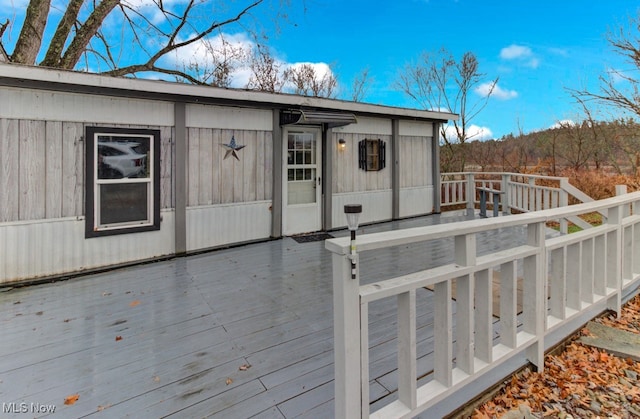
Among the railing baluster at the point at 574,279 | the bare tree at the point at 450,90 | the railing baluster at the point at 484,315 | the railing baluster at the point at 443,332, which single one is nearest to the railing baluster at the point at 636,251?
the railing baluster at the point at 574,279

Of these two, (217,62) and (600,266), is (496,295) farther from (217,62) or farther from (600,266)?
(217,62)

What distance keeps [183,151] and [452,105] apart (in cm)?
1175

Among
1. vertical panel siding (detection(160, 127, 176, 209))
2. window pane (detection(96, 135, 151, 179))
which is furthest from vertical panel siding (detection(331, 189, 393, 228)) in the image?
window pane (detection(96, 135, 151, 179))

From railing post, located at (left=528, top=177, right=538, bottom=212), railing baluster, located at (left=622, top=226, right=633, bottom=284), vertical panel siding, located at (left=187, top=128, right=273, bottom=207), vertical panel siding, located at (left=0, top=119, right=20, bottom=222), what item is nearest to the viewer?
railing baluster, located at (left=622, top=226, right=633, bottom=284)

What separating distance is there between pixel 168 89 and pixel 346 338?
410 cm

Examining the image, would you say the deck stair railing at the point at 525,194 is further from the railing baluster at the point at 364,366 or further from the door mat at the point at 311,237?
the railing baluster at the point at 364,366

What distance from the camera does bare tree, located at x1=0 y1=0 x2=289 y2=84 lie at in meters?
7.39

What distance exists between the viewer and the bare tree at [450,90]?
1284cm

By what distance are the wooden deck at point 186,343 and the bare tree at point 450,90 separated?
1006 cm

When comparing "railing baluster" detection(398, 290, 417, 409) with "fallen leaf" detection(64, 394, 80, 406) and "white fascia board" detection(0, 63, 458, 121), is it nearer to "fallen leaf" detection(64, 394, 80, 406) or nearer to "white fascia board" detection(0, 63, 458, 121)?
"fallen leaf" detection(64, 394, 80, 406)

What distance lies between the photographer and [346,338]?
133 cm

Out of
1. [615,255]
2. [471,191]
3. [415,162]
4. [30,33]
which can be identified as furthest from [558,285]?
[30,33]

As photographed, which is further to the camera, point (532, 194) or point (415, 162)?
point (415, 162)

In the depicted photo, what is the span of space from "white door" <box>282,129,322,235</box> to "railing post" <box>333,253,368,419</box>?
4.57m
